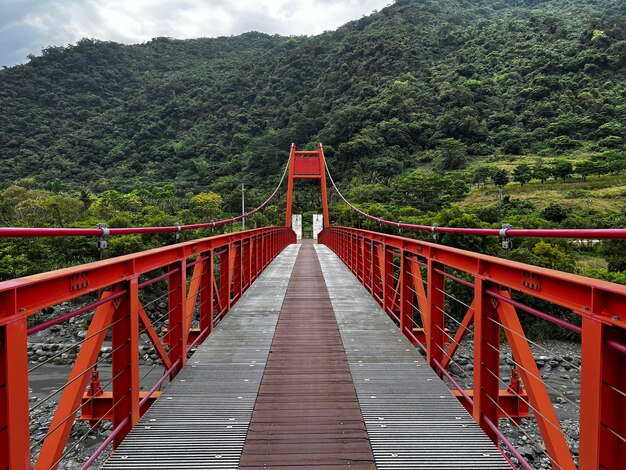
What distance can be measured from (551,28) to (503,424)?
8354cm

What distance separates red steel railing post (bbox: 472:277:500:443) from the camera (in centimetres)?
218

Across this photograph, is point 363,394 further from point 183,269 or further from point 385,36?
point 385,36

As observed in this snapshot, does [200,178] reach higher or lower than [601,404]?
higher

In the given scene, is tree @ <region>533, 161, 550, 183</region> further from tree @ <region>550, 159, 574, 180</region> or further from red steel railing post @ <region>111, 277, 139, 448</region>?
red steel railing post @ <region>111, 277, 139, 448</region>

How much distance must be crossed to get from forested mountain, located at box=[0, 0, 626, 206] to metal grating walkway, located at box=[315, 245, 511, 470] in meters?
45.4

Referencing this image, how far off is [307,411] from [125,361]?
104 cm

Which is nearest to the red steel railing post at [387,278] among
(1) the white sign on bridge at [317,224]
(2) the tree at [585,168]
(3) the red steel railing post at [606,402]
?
(3) the red steel railing post at [606,402]

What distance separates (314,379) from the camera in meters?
2.89

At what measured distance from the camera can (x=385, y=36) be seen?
78.8 m

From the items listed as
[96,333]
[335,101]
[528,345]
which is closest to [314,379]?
[528,345]

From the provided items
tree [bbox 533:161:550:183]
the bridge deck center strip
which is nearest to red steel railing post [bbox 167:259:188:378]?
the bridge deck center strip

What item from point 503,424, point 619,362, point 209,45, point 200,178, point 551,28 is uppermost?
point 209,45

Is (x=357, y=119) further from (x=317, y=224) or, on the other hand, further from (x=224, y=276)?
(x=224, y=276)

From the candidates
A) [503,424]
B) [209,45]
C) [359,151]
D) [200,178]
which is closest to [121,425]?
[503,424]
